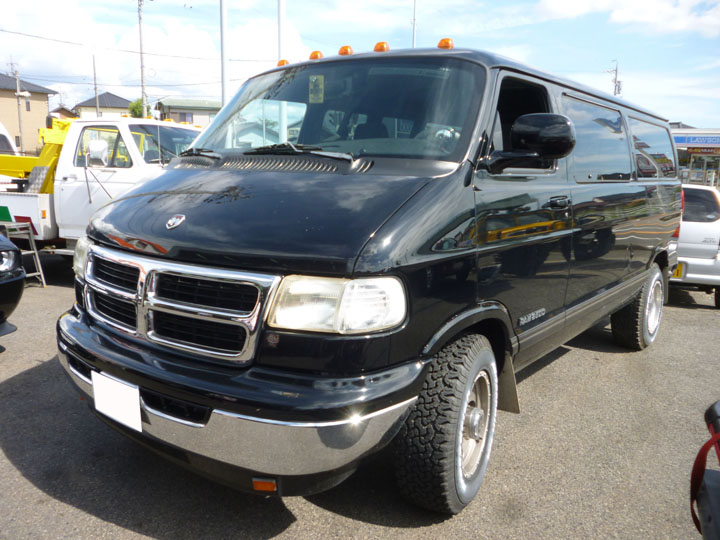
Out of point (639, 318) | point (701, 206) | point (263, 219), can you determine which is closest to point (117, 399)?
point (263, 219)

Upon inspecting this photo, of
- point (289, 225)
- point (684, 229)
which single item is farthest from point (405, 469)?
point (684, 229)

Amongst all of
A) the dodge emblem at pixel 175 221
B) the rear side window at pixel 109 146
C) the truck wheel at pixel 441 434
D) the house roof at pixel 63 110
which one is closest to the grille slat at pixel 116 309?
the dodge emblem at pixel 175 221

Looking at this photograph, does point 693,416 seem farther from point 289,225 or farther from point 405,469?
point 289,225

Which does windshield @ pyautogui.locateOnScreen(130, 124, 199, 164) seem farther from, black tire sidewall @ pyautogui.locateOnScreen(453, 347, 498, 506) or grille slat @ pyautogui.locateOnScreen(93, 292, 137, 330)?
black tire sidewall @ pyautogui.locateOnScreen(453, 347, 498, 506)

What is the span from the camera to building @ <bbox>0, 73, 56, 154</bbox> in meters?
61.2

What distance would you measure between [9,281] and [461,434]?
367cm

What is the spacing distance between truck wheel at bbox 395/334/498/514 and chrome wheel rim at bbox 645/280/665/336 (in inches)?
139

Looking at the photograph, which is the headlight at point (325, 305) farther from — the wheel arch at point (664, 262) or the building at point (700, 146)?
the building at point (700, 146)

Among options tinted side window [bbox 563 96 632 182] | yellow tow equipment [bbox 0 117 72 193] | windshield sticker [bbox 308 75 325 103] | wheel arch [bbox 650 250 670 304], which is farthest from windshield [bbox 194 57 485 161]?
yellow tow equipment [bbox 0 117 72 193]

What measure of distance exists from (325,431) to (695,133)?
47.1 meters

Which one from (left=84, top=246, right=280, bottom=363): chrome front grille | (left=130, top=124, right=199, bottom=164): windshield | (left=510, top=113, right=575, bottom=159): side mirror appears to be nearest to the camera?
(left=84, top=246, right=280, bottom=363): chrome front grille

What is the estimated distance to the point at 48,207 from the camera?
7332 millimetres

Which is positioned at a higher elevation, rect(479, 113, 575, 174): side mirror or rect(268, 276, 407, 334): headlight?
rect(479, 113, 575, 174): side mirror

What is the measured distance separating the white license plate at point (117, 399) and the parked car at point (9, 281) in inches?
95.6
